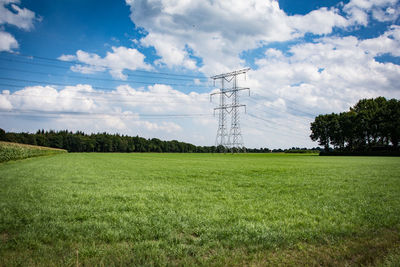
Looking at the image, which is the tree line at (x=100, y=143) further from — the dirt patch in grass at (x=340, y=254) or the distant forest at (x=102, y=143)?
the dirt patch in grass at (x=340, y=254)

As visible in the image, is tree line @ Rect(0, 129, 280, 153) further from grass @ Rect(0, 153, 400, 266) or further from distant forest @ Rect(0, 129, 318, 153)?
grass @ Rect(0, 153, 400, 266)

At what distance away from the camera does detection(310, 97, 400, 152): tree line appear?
75938 mm

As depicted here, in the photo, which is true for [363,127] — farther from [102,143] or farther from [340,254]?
[102,143]

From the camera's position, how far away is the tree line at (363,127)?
75938mm

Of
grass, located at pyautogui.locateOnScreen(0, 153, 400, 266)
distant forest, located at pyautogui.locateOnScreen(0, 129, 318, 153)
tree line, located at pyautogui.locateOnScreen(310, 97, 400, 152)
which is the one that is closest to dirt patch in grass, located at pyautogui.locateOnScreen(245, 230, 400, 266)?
grass, located at pyautogui.locateOnScreen(0, 153, 400, 266)

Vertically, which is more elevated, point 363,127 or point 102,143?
point 363,127

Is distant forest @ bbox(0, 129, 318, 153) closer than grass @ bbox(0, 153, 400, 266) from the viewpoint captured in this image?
No

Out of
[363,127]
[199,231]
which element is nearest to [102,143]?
[363,127]

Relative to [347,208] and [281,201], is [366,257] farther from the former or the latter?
[281,201]

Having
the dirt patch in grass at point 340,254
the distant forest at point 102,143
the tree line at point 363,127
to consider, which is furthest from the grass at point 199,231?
the distant forest at point 102,143

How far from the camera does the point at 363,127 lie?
82750 millimetres

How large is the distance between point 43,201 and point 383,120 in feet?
320

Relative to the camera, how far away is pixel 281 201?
9.15 m

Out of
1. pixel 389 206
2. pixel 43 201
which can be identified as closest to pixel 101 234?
pixel 43 201
